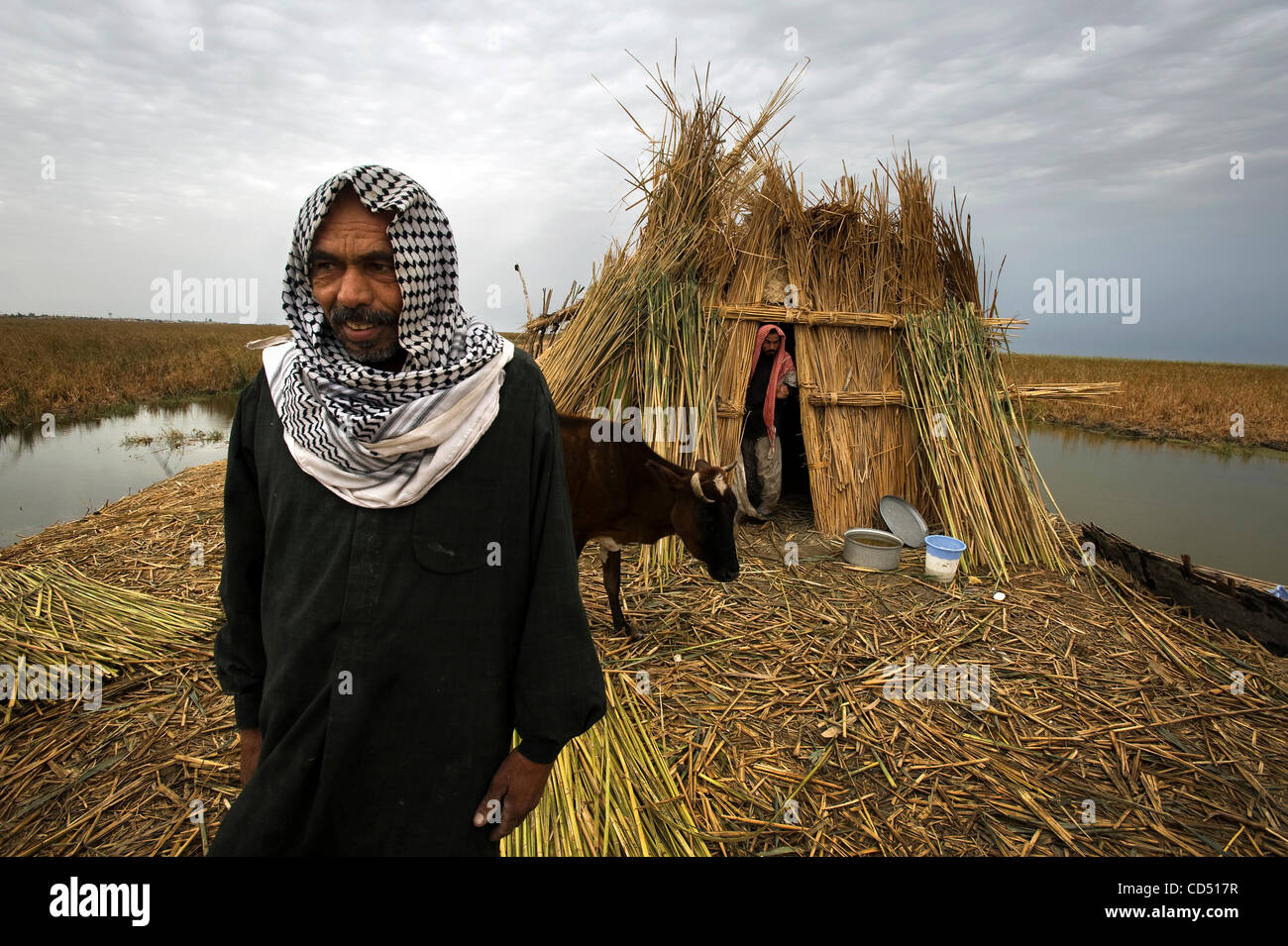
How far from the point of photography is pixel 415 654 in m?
1.27

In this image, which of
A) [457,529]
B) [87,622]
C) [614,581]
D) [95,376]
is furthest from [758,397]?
[95,376]

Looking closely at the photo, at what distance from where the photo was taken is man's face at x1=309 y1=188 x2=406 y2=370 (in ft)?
4.19

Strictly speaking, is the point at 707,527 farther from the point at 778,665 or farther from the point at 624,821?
the point at 624,821

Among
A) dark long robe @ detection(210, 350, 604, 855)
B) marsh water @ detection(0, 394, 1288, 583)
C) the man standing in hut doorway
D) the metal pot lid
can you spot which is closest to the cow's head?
the man standing in hut doorway

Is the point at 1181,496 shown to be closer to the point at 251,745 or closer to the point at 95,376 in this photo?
the point at 251,745

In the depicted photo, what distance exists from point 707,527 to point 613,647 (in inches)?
43.2

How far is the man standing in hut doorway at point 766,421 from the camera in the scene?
6625 millimetres

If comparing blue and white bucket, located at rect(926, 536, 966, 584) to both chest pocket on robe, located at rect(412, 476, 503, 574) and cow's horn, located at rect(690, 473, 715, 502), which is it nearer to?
cow's horn, located at rect(690, 473, 715, 502)

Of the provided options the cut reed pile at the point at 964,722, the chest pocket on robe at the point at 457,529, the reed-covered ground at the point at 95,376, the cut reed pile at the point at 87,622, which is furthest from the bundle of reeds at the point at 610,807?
the reed-covered ground at the point at 95,376

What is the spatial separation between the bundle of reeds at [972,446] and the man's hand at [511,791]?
5.35 meters

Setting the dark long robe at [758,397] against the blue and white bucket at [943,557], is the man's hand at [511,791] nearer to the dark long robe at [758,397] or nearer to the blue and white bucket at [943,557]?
the blue and white bucket at [943,557]

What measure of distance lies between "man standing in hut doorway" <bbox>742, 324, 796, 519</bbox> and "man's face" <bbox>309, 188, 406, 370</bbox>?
18.2 ft

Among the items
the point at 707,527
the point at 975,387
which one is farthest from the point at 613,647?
the point at 975,387

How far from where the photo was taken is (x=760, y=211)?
21.4ft
